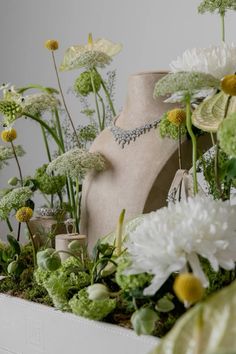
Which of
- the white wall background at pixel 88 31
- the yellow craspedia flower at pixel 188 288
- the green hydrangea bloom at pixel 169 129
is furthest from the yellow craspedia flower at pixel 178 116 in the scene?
the white wall background at pixel 88 31

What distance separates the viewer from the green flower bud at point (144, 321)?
0.66m

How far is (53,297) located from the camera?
2.71 feet

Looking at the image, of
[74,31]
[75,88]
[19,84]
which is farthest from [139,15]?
[75,88]

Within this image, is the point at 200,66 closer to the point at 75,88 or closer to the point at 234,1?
the point at 234,1

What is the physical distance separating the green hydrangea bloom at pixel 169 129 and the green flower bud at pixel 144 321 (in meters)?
0.25

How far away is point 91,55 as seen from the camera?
97 cm

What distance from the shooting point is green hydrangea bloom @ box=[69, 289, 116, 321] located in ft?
2.48

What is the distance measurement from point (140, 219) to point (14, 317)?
22 cm

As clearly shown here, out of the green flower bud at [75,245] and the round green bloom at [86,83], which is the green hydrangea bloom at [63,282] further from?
the round green bloom at [86,83]

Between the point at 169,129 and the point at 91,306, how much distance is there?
0.74 ft

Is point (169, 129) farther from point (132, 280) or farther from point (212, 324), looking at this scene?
point (212, 324)

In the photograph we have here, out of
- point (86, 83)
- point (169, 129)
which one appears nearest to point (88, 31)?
point (86, 83)

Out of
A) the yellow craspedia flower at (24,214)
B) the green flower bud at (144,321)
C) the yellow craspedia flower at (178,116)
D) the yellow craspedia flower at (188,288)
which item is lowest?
the green flower bud at (144,321)

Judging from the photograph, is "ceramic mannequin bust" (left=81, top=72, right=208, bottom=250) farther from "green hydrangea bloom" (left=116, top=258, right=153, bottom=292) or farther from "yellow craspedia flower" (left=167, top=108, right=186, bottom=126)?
"green hydrangea bloom" (left=116, top=258, right=153, bottom=292)
